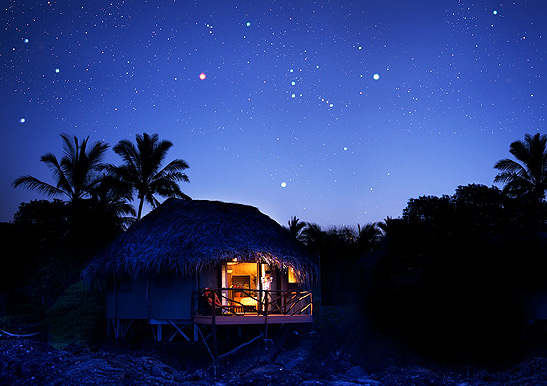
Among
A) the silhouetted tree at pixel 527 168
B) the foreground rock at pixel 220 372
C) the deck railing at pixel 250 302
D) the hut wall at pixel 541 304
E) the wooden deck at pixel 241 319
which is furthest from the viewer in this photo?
the silhouetted tree at pixel 527 168

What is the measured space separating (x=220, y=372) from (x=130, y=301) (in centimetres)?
446

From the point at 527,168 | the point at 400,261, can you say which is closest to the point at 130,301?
the point at 400,261

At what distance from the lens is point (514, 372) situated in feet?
61.5

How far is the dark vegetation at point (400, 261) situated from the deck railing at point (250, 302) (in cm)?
196

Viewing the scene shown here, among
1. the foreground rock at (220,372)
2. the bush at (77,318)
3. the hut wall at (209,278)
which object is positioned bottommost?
the foreground rock at (220,372)

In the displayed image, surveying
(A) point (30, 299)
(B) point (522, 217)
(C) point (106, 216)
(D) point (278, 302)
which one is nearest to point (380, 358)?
(D) point (278, 302)

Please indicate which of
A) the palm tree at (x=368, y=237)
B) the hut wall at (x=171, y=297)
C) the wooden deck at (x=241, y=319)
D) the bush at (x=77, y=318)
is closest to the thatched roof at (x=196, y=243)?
the hut wall at (x=171, y=297)

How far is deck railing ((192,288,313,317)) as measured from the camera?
19359mm

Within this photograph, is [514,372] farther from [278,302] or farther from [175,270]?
[175,270]

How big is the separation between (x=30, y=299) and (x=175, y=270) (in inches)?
494

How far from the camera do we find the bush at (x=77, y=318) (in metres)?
22.4

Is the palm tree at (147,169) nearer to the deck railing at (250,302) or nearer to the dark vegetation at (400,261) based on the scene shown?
the dark vegetation at (400,261)

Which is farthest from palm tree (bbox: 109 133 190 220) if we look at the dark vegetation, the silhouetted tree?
the silhouetted tree

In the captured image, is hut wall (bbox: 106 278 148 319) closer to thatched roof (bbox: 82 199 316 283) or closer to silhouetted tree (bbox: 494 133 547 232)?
thatched roof (bbox: 82 199 316 283)
